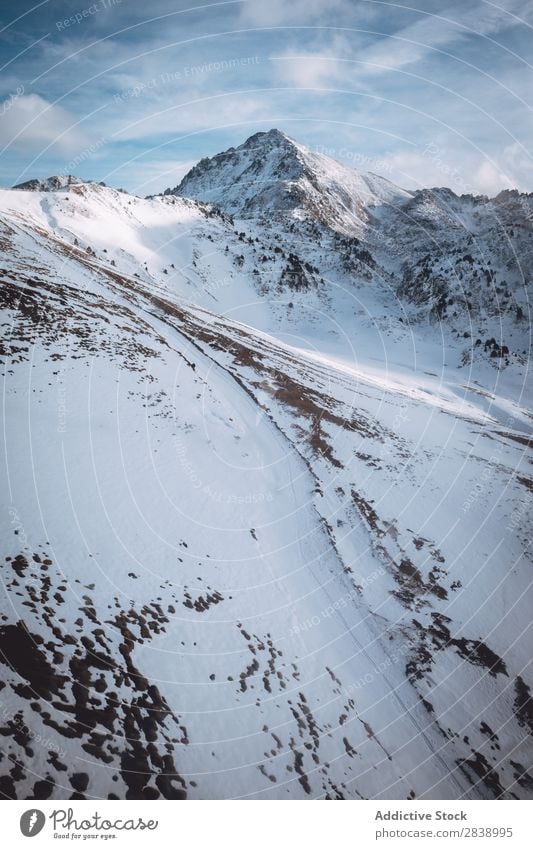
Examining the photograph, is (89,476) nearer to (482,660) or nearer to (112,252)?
(482,660)

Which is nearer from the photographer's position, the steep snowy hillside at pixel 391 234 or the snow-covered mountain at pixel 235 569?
the snow-covered mountain at pixel 235 569

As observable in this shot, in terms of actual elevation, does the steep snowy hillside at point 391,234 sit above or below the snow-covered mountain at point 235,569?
above

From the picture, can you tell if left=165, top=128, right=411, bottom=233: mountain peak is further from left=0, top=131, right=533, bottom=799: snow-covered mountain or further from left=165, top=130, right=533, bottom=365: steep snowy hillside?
left=0, top=131, right=533, bottom=799: snow-covered mountain

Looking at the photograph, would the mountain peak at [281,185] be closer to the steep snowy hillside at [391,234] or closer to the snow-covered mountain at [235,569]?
the steep snowy hillside at [391,234]
